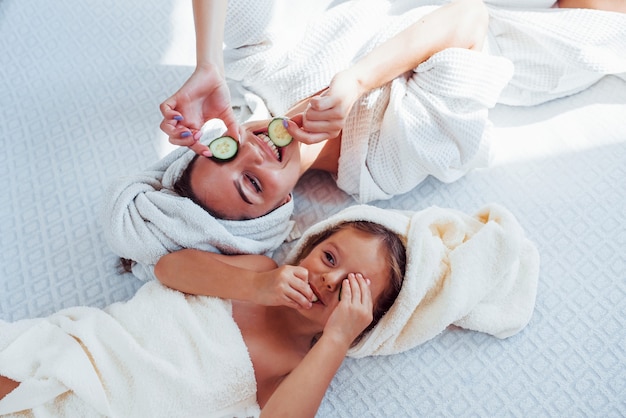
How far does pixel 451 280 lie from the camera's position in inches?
45.5

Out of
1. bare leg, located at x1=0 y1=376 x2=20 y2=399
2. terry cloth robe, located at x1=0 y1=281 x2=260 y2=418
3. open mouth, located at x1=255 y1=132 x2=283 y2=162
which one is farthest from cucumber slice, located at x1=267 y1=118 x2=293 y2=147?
bare leg, located at x1=0 y1=376 x2=20 y2=399

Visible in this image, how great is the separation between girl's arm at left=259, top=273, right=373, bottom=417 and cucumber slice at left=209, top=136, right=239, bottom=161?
35 cm

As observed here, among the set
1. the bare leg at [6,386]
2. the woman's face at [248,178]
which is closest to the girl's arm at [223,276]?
the woman's face at [248,178]

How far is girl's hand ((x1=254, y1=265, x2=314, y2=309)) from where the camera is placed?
3.40 ft

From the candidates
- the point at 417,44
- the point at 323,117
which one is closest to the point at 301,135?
the point at 323,117

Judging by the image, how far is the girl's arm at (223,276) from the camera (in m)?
→ 1.06

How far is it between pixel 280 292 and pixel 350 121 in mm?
498

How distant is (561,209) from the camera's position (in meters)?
1.36

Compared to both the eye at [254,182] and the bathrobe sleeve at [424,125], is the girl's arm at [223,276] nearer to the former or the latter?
the eye at [254,182]

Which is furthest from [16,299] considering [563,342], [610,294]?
[610,294]

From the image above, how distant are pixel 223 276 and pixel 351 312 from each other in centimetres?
27

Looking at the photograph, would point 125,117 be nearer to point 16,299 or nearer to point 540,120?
point 16,299

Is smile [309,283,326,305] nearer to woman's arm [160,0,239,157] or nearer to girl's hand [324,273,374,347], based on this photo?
girl's hand [324,273,374,347]

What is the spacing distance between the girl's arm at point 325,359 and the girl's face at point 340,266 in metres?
0.02
